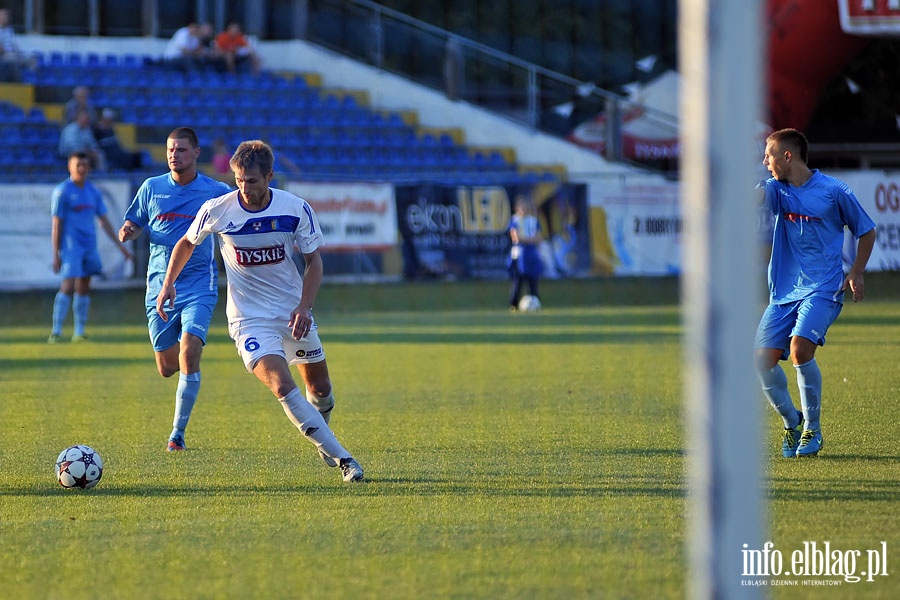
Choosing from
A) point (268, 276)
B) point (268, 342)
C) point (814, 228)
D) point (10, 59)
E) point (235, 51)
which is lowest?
point (268, 342)

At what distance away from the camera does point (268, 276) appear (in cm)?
762

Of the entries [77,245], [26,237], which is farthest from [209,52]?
[77,245]

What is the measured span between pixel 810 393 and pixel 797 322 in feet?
1.44

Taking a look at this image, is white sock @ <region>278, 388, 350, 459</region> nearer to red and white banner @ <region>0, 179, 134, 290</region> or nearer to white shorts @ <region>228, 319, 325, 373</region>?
white shorts @ <region>228, 319, 325, 373</region>

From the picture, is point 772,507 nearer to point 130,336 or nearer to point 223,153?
point 130,336

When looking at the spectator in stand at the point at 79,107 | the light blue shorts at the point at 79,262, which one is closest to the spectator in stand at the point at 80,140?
the spectator in stand at the point at 79,107

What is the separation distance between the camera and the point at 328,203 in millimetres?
24672

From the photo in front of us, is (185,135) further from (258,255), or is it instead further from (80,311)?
(80,311)

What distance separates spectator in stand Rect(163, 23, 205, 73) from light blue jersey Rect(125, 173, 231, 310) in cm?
2210

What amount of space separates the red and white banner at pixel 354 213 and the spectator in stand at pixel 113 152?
3497 mm

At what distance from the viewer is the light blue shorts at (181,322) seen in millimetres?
8844

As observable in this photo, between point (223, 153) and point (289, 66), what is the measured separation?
768 centimetres

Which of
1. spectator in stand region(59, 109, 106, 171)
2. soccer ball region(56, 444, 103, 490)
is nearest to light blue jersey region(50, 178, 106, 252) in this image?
spectator in stand region(59, 109, 106, 171)

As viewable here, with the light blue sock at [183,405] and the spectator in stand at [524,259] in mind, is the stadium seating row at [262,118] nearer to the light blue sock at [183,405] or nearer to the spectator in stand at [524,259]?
the spectator in stand at [524,259]
